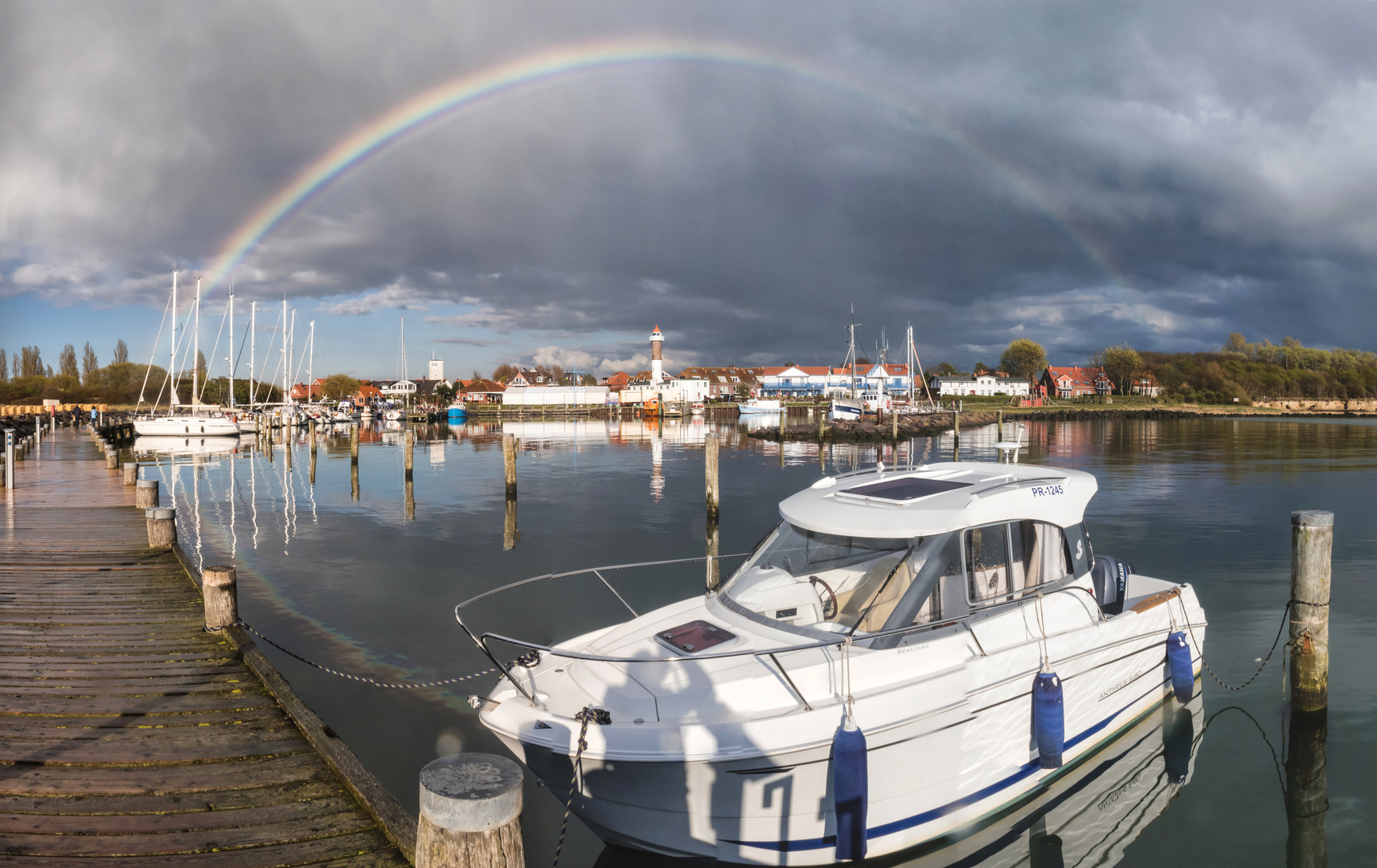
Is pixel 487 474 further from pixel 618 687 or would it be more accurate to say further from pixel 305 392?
pixel 305 392

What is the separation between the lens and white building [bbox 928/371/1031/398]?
153250 mm

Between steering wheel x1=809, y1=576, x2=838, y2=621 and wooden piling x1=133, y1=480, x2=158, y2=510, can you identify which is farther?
wooden piling x1=133, y1=480, x2=158, y2=510

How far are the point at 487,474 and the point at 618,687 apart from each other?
1333 inches

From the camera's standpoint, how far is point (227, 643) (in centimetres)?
837

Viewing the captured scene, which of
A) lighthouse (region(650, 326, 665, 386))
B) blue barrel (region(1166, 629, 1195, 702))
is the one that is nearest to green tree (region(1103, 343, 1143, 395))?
lighthouse (region(650, 326, 665, 386))

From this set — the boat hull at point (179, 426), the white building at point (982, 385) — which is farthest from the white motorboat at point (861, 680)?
the white building at point (982, 385)

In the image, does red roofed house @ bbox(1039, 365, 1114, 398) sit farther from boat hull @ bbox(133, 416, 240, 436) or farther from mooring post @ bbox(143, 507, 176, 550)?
mooring post @ bbox(143, 507, 176, 550)

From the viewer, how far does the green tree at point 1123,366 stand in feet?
490

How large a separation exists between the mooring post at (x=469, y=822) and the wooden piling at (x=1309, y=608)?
8.86 metres

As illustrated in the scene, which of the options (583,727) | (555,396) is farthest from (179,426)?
(555,396)

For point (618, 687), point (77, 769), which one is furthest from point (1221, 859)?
point (77, 769)

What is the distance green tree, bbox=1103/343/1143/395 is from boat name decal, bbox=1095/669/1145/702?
164112 millimetres

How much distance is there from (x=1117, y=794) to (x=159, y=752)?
8.48 metres

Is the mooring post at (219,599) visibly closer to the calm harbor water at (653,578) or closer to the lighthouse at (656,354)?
the calm harbor water at (653,578)
